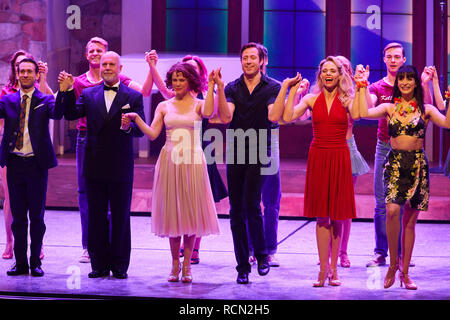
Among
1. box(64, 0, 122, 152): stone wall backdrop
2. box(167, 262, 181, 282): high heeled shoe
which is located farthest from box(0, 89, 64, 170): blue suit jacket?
box(64, 0, 122, 152): stone wall backdrop

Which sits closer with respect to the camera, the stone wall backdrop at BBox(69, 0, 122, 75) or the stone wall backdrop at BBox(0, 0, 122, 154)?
the stone wall backdrop at BBox(0, 0, 122, 154)

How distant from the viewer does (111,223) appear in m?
4.82

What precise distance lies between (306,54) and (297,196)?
105 inches

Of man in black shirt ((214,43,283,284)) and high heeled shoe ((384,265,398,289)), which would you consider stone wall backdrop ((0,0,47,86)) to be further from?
high heeled shoe ((384,265,398,289))

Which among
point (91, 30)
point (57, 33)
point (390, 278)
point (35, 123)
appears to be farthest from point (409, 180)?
point (91, 30)

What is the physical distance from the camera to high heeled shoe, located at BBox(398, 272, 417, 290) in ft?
14.6

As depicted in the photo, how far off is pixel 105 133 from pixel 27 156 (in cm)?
56

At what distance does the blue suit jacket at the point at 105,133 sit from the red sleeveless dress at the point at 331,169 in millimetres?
1174

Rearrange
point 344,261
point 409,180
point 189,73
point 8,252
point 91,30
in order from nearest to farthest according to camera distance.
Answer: point 409,180 < point 189,73 < point 344,261 < point 8,252 < point 91,30

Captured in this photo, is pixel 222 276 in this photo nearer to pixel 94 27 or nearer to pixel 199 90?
pixel 199 90

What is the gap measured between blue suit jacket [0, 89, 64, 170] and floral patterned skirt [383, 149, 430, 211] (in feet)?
7.20

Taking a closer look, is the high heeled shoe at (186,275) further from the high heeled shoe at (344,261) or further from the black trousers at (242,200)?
the high heeled shoe at (344,261)

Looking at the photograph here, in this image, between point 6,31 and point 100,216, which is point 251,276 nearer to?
point 100,216
